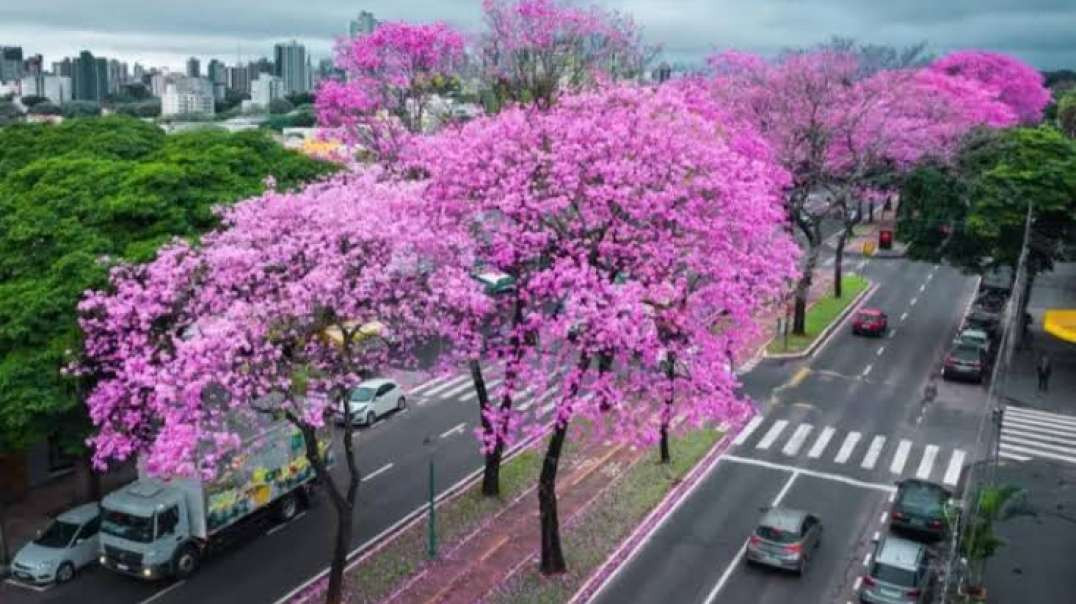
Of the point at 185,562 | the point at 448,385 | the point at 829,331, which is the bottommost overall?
the point at 185,562

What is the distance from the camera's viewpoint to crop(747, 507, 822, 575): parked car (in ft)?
84.9

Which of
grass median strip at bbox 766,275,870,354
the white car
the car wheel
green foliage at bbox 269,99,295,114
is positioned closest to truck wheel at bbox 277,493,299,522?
the car wheel

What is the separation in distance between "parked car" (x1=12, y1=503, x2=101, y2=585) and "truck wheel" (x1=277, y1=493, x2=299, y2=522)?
511 centimetres

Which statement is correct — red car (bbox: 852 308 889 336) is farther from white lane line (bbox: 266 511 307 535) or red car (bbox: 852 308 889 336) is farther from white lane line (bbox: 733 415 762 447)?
white lane line (bbox: 266 511 307 535)

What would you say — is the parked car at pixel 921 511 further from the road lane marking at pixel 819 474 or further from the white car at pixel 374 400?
the white car at pixel 374 400

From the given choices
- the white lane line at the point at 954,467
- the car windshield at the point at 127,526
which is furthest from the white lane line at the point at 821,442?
the car windshield at the point at 127,526

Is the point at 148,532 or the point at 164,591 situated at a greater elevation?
the point at 148,532

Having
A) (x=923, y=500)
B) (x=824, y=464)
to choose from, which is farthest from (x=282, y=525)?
(x=923, y=500)

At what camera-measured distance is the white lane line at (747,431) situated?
36469mm

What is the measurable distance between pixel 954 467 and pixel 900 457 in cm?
186

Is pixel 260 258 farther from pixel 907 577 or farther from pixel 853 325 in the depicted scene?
pixel 853 325

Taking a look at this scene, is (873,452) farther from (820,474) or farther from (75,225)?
(75,225)

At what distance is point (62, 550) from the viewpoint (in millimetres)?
26188

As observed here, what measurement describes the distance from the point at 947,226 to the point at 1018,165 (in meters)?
5.03
